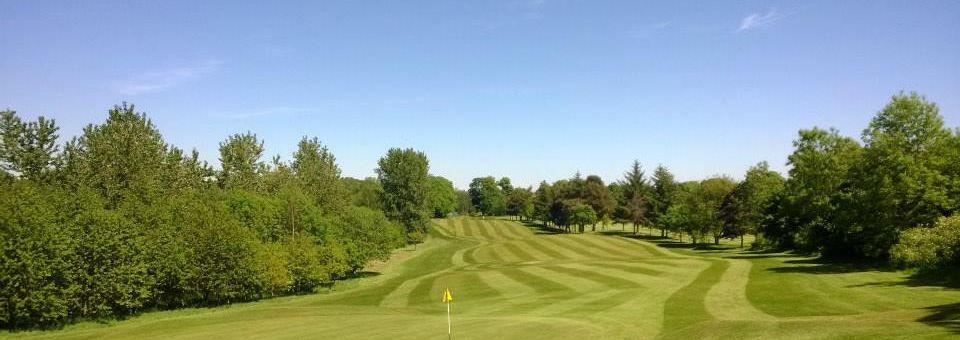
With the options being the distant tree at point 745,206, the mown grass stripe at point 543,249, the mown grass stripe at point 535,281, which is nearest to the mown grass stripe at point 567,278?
the mown grass stripe at point 535,281

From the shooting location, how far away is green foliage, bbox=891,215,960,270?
3822 centimetres

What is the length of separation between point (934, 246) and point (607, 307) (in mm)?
24276

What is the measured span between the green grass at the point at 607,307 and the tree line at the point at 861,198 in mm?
3946

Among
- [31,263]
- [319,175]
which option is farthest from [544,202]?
[31,263]

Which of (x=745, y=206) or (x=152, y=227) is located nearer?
(x=152, y=227)

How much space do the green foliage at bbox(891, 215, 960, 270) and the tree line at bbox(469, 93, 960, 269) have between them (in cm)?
7

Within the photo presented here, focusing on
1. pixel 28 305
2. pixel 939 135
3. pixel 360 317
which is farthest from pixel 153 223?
pixel 939 135

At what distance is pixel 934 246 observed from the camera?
39.1 m

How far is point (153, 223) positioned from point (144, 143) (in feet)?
44.5

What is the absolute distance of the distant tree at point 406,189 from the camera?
107750mm

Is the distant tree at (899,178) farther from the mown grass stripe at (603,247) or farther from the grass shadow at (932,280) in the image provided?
the mown grass stripe at (603,247)

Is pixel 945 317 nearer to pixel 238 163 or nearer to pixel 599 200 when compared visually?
pixel 238 163

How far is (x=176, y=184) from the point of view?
5828 cm

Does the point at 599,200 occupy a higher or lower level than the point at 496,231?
higher
